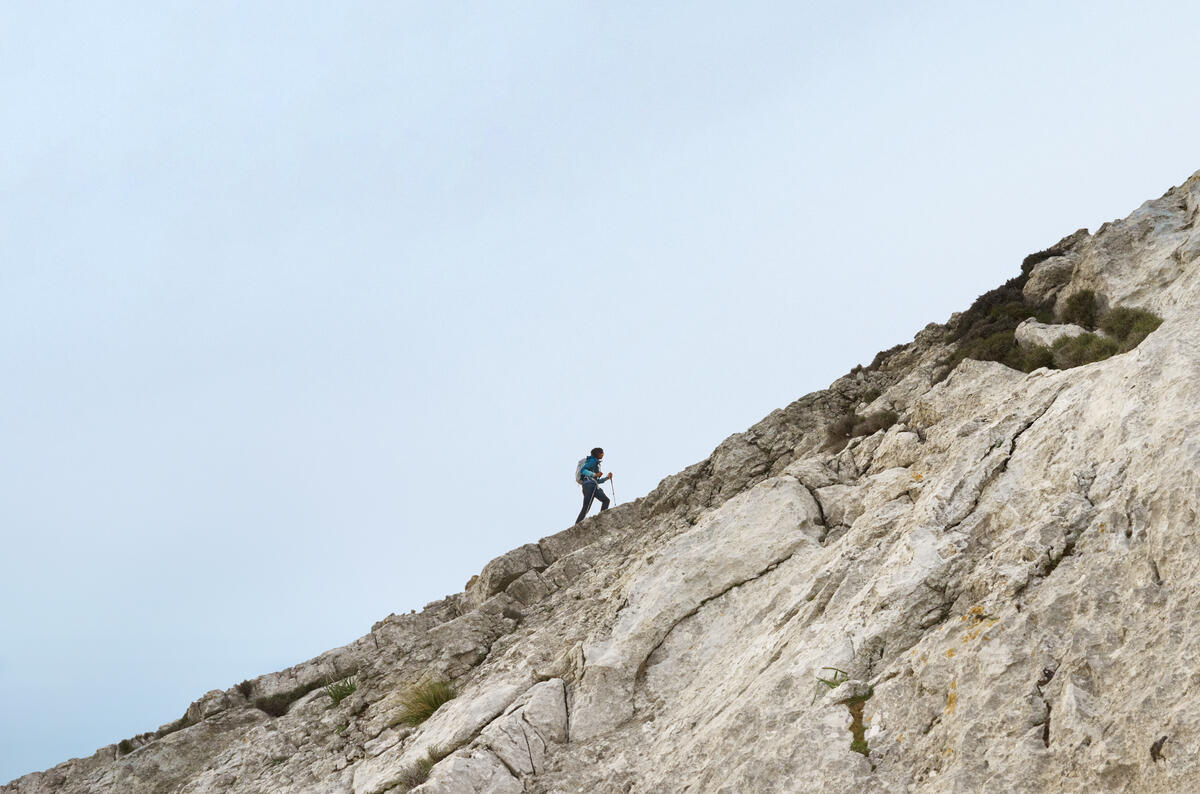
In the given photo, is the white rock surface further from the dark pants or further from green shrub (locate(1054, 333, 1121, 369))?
the dark pants

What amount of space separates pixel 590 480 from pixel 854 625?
13.4 meters

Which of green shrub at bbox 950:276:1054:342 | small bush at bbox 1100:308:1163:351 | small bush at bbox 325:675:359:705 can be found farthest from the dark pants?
small bush at bbox 1100:308:1163:351

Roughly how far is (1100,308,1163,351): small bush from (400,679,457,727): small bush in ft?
42.5

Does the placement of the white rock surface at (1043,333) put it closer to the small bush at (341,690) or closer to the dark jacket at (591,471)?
the dark jacket at (591,471)

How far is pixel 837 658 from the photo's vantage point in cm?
1064

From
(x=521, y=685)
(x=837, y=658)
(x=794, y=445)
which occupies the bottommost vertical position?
(x=837, y=658)

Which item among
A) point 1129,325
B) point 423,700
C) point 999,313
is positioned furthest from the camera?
point 999,313

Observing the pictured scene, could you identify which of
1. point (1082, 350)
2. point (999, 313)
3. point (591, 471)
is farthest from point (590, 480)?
point (1082, 350)

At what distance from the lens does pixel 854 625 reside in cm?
1092

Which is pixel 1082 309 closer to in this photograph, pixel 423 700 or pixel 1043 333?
pixel 1043 333

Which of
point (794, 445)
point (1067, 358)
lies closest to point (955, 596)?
point (1067, 358)

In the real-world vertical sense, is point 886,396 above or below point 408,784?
above

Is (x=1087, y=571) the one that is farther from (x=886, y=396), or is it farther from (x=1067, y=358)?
(x=886, y=396)

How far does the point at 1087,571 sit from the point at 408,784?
9.90 metres
